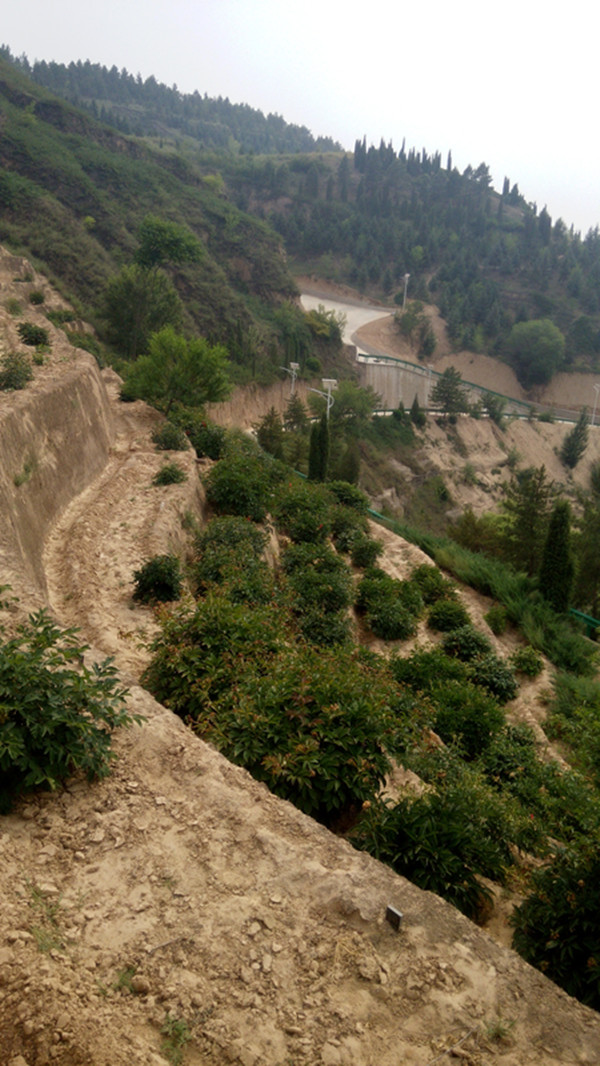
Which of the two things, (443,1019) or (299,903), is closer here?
(443,1019)

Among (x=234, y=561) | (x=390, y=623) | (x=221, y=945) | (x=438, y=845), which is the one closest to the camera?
(x=221, y=945)

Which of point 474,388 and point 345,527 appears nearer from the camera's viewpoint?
point 345,527

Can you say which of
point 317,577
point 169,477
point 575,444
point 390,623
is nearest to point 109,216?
point 169,477

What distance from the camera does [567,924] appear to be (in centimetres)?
530

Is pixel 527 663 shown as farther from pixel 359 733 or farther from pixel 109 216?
pixel 109 216

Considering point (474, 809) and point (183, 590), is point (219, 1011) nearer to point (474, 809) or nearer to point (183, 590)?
point (474, 809)

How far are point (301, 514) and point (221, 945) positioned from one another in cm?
1378

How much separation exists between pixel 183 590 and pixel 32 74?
167999mm

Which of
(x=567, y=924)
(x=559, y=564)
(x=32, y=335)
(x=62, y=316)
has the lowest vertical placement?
(x=559, y=564)

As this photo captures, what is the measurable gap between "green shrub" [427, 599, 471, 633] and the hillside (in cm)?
1120

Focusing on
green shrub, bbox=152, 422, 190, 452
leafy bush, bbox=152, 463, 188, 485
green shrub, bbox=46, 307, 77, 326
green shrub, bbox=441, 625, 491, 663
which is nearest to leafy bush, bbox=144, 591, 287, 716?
leafy bush, bbox=152, 463, 188, 485

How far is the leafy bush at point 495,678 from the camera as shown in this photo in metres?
14.5

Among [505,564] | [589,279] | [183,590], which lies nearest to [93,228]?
[505,564]

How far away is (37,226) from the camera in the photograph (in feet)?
136
